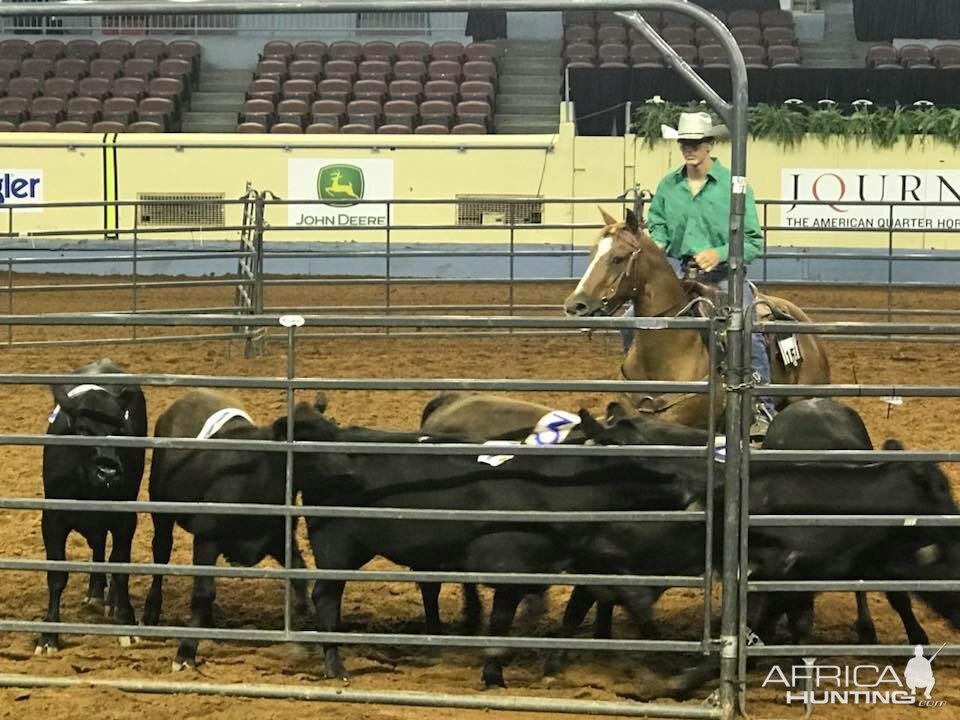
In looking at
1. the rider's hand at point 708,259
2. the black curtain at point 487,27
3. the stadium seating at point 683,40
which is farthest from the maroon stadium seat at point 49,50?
the rider's hand at point 708,259

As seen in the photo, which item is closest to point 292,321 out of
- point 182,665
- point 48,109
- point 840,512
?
point 182,665

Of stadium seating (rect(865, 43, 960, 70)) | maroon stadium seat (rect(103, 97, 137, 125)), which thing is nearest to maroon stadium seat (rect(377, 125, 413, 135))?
maroon stadium seat (rect(103, 97, 137, 125))

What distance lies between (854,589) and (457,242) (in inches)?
553

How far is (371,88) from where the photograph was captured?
21.3 meters

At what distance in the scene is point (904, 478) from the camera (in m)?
4.78

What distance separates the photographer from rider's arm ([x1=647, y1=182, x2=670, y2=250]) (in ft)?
22.7

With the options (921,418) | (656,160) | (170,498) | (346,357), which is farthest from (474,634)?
(656,160)

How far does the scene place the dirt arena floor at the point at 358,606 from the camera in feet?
14.6

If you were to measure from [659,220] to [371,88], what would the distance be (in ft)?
49.3

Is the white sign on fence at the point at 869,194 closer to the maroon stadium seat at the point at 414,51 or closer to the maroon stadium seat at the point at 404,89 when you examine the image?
the maroon stadium seat at the point at 404,89

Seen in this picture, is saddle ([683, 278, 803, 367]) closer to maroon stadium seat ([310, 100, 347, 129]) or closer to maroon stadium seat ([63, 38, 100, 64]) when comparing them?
maroon stadium seat ([310, 100, 347, 129])

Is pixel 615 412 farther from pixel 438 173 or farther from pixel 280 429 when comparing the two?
pixel 438 173

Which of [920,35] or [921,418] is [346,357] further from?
[920,35]

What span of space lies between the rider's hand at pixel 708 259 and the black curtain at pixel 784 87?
10940 millimetres
